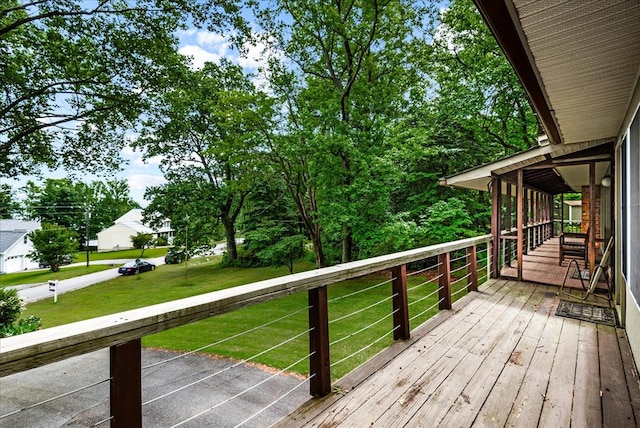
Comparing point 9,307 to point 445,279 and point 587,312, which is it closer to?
point 445,279

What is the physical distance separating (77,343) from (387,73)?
41.1 feet

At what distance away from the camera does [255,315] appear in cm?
1050

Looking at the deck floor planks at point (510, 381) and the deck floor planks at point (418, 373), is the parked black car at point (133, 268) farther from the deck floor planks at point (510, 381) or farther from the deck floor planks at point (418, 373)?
the deck floor planks at point (510, 381)

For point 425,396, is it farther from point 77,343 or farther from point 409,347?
point 77,343

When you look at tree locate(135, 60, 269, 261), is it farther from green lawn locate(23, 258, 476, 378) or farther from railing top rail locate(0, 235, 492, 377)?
railing top rail locate(0, 235, 492, 377)

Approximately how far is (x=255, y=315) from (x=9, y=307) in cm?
670

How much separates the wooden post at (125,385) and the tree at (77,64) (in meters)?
10.8

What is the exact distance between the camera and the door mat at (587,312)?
3914 mm

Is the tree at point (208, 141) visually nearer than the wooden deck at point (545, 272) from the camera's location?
No

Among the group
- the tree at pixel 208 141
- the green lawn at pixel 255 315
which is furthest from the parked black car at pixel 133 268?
the tree at pixel 208 141

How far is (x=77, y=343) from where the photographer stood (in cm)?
104

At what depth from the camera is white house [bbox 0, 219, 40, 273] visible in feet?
93.2

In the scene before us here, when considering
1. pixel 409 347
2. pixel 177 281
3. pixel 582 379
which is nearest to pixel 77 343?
pixel 409 347

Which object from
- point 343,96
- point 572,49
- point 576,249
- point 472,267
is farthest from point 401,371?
point 343,96
